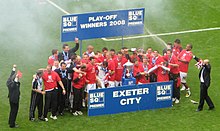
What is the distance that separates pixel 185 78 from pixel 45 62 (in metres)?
5.46

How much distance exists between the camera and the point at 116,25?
789 inches

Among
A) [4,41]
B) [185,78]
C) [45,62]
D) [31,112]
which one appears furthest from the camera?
[4,41]

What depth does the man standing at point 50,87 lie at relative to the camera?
16.6 m

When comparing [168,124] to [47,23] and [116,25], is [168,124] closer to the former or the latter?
[116,25]

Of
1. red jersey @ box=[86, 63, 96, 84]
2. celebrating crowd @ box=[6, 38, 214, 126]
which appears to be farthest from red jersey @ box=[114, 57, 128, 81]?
red jersey @ box=[86, 63, 96, 84]

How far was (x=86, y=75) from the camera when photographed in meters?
17.4

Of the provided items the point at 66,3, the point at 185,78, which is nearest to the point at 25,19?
the point at 66,3

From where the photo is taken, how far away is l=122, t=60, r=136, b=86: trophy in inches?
712

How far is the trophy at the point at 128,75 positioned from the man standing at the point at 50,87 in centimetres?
221

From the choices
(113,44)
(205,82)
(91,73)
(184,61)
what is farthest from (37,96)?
(113,44)

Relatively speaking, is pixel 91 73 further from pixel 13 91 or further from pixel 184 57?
pixel 184 57

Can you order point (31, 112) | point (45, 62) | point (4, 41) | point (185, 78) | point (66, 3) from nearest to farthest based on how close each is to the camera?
point (31, 112)
point (185, 78)
point (45, 62)
point (4, 41)
point (66, 3)

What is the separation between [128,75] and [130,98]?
0.88m

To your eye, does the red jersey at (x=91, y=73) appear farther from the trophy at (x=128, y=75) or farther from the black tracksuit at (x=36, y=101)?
the black tracksuit at (x=36, y=101)
